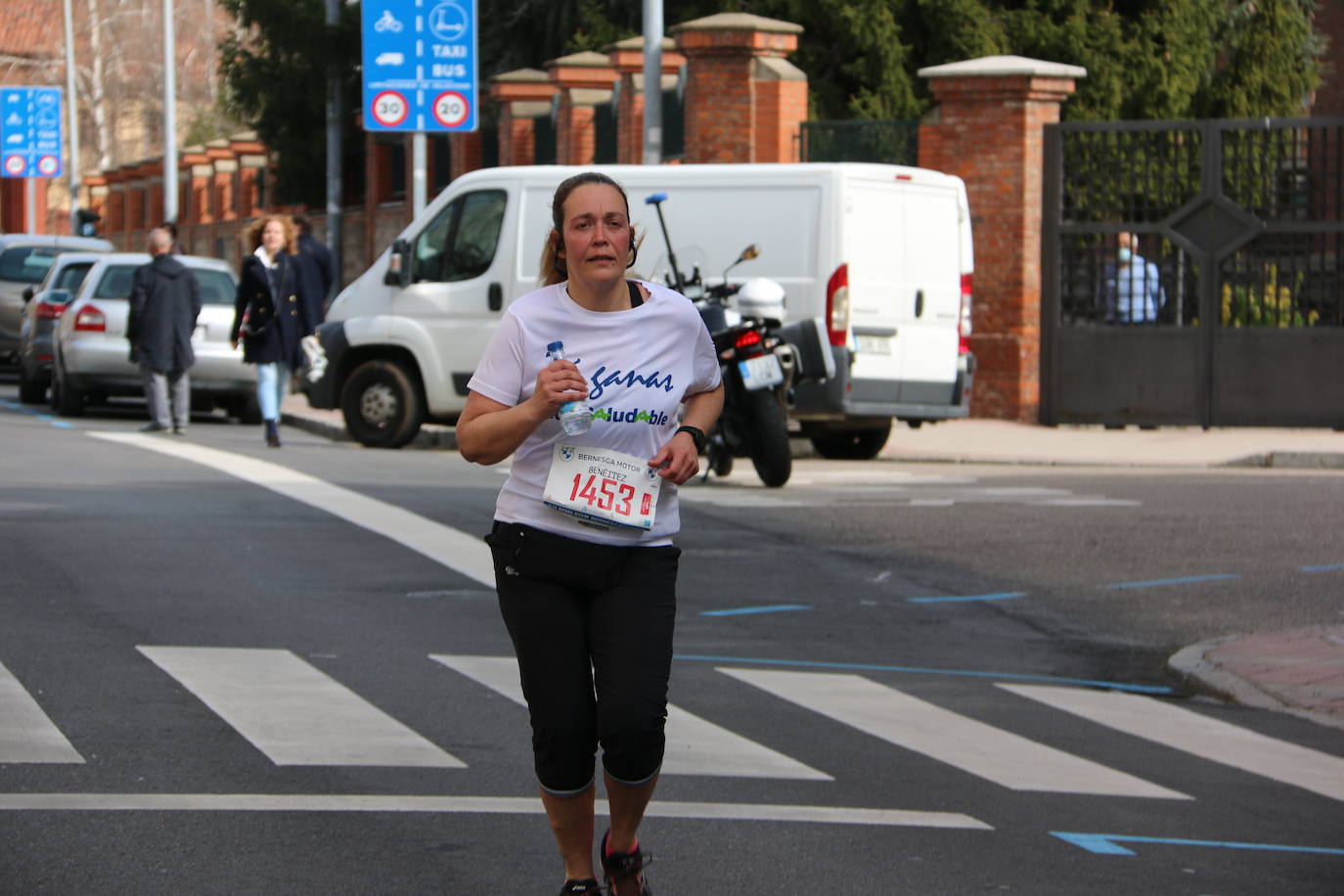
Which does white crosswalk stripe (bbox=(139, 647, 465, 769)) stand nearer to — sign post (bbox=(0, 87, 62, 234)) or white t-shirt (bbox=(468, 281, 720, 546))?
white t-shirt (bbox=(468, 281, 720, 546))

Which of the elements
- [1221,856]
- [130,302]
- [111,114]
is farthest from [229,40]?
[111,114]

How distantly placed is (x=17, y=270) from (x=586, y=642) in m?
26.8

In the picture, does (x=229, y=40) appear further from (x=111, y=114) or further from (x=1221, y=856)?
(x=111, y=114)

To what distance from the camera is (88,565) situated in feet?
37.8

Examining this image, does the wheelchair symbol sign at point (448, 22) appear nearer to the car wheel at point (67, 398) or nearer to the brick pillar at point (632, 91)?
the brick pillar at point (632, 91)

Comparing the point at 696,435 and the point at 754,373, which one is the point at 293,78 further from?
the point at 696,435

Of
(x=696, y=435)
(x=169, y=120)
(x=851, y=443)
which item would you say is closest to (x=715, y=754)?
(x=696, y=435)

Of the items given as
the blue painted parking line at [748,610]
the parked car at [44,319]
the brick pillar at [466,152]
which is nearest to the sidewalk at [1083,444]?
the parked car at [44,319]

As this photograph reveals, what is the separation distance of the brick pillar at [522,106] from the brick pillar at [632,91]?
2.67 meters

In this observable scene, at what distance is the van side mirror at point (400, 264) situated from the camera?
19359mm

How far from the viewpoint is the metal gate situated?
70.0ft

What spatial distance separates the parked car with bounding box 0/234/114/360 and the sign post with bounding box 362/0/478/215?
A: 26.1 feet

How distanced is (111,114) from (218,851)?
79.5m

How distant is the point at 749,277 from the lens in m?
18.1
